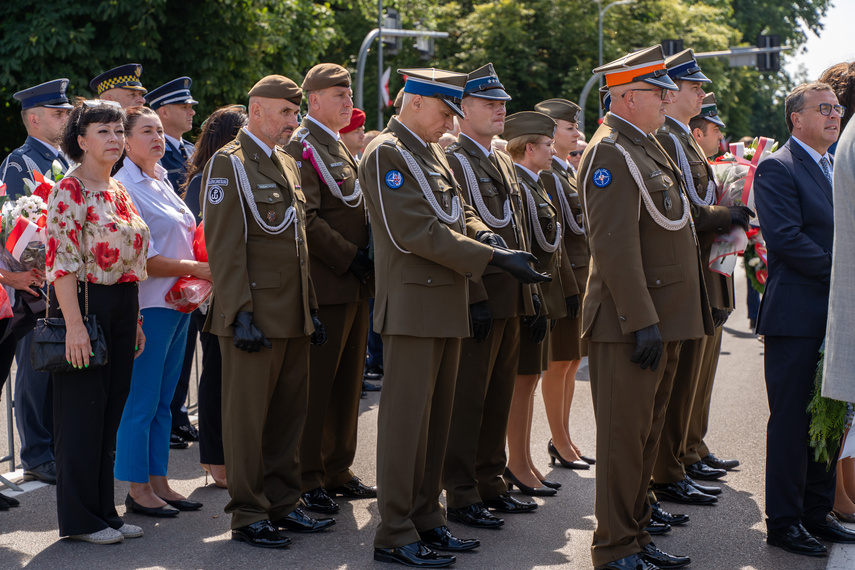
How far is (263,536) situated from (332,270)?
1.45m

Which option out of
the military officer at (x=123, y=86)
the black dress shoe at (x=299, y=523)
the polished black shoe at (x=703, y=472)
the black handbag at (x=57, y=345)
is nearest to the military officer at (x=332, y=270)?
the black dress shoe at (x=299, y=523)

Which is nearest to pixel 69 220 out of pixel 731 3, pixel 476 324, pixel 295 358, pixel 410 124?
pixel 295 358

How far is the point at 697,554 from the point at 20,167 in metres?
4.40

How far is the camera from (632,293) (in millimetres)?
4238

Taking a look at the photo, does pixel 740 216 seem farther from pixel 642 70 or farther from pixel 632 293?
pixel 632 293

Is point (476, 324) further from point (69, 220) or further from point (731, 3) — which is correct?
point (731, 3)

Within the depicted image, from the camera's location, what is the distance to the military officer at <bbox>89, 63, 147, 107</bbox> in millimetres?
7141

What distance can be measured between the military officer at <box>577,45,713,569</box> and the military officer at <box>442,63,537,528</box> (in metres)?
0.84

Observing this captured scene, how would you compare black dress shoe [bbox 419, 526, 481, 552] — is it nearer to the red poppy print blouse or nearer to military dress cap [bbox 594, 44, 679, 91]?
the red poppy print blouse

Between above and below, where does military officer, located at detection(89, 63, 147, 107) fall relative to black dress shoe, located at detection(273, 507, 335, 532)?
above

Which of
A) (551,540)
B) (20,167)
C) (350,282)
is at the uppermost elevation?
(20,167)

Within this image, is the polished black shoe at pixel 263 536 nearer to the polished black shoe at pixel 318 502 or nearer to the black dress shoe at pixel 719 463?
the polished black shoe at pixel 318 502

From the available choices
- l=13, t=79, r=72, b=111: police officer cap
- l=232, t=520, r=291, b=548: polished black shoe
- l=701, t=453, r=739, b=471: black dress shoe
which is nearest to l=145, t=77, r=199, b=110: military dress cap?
l=13, t=79, r=72, b=111: police officer cap

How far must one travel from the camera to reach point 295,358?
5039mm
